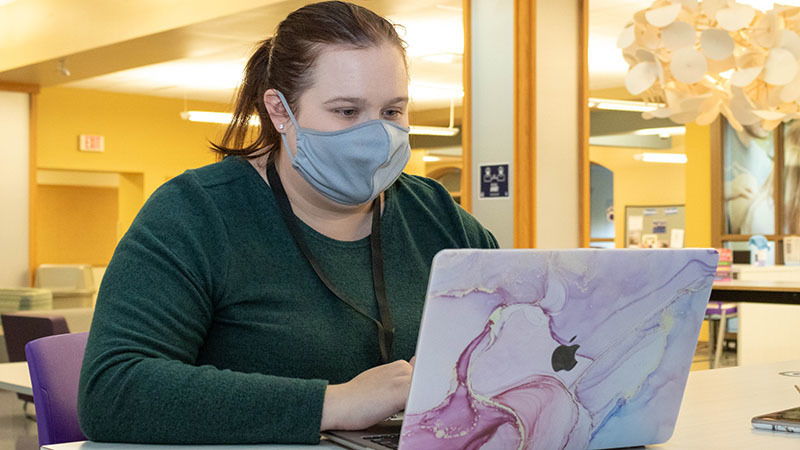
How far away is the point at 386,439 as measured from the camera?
1.23m

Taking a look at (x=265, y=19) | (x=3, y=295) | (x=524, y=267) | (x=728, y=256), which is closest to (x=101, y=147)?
(x=3, y=295)

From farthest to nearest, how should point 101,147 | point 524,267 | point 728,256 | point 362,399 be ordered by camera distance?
1. point 101,147
2. point 728,256
3. point 362,399
4. point 524,267

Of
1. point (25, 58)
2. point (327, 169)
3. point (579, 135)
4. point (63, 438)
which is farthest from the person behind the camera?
point (25, 58)

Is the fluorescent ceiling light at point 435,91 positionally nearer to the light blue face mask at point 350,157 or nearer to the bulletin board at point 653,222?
the bulletin board at point 653,222

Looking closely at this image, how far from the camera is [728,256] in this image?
7082mm

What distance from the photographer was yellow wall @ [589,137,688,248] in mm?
17359

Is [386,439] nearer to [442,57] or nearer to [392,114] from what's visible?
[392,114]

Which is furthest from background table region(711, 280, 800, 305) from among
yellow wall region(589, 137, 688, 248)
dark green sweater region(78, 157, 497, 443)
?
yellow wall region(589, 137, 688, 248)

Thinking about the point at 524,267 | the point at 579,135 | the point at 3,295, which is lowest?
the point at 3,295

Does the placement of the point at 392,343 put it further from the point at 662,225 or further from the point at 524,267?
the point at 662,225

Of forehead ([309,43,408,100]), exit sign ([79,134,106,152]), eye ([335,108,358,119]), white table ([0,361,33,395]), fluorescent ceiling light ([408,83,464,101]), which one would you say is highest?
fluorescent ceiling light ([408,83,464,101])

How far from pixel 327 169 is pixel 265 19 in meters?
5.82

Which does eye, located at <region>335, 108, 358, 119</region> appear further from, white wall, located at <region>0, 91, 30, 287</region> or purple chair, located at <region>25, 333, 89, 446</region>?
white wall, located at <region>0, 91, 30, 287</region>

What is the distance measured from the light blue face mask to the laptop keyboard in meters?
0.50
